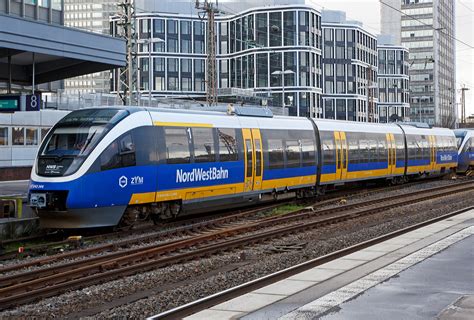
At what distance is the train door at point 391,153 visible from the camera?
106ft

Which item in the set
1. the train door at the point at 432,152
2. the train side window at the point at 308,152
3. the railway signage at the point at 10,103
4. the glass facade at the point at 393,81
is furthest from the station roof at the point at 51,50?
the glass facade at the point at 393,81

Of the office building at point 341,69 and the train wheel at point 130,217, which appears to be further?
the office building at point 341,69

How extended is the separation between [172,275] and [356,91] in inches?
4056

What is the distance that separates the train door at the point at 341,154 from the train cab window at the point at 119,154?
12640mm

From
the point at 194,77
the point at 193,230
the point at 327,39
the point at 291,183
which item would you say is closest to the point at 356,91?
the point at 327,39

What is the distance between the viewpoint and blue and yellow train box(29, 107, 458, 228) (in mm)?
15578

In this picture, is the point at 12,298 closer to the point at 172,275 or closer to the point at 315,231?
the point at 172,275

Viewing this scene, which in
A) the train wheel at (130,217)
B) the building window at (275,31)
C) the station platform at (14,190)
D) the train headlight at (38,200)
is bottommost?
the train wheel at (130,217)

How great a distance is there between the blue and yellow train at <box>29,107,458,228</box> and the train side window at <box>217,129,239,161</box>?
0.03 m

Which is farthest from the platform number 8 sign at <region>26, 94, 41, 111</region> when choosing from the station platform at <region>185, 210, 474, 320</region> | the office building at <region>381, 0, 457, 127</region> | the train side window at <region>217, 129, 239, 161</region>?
the office building at <region>381, 0, 457, 127</region>

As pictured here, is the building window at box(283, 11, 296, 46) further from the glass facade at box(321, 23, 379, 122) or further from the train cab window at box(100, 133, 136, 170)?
the train cab window at box(100, 133, 136, 170)

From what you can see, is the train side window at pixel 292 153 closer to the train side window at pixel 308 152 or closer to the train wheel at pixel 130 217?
the train side window at pixel 308 152

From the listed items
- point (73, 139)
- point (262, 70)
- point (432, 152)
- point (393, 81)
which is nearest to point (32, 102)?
point (73, 139)

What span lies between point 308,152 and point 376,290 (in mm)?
15752
